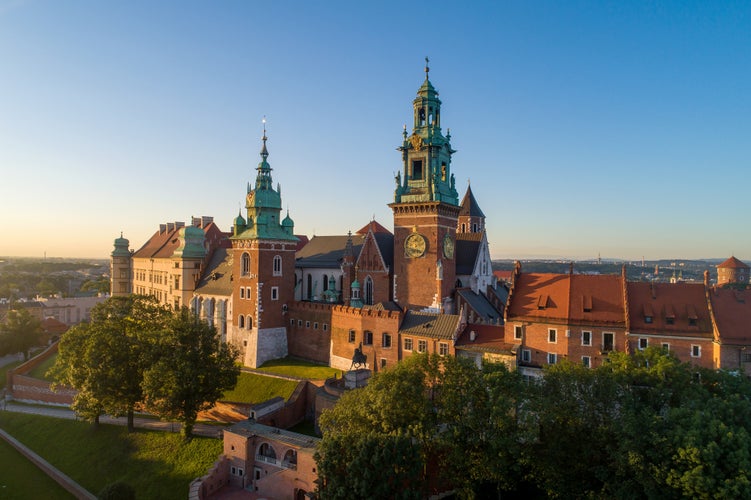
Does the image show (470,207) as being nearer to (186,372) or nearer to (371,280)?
(371,280)

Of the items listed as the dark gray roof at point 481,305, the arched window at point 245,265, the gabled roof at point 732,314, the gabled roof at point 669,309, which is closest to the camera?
the gabled roof at point 732,314

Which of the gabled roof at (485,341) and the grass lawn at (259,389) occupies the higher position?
the gabled roof at (485,341)

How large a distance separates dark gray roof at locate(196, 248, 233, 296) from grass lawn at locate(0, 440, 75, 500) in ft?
92.8

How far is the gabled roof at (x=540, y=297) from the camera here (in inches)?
1829

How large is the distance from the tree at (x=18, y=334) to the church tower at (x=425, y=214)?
2486 inches

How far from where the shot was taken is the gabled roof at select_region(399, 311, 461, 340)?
50.3 m

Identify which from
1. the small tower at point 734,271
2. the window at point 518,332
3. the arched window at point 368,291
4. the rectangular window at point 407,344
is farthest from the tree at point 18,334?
the small tower at point 734,271

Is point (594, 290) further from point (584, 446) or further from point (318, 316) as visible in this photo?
point (318, 316)

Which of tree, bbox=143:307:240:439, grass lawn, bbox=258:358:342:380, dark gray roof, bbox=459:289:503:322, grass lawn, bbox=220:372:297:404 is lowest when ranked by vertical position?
grass lawn, bbox=220:372:297:404

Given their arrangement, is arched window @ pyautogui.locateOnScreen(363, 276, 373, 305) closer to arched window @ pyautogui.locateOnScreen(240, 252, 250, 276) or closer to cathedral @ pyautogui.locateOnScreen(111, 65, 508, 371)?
cathedral @ pyautogui.locateOnScreen(111, 65, 508, 371)

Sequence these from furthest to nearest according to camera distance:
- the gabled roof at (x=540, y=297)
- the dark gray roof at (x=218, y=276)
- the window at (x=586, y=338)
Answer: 1. the dark gray roof at (x=218, y=276)
2. the gabled roof at (x=540, y=297)
3. the window at (x=586, y=338)

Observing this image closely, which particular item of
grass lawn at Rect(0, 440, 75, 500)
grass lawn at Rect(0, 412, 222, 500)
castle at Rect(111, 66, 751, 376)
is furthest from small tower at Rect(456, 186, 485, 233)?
grass lawn at Rect(0, 440, 75, 500)

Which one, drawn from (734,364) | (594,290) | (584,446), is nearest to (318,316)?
(594,290)

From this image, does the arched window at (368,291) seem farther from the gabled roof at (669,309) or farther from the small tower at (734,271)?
the small tower at (734,271)
